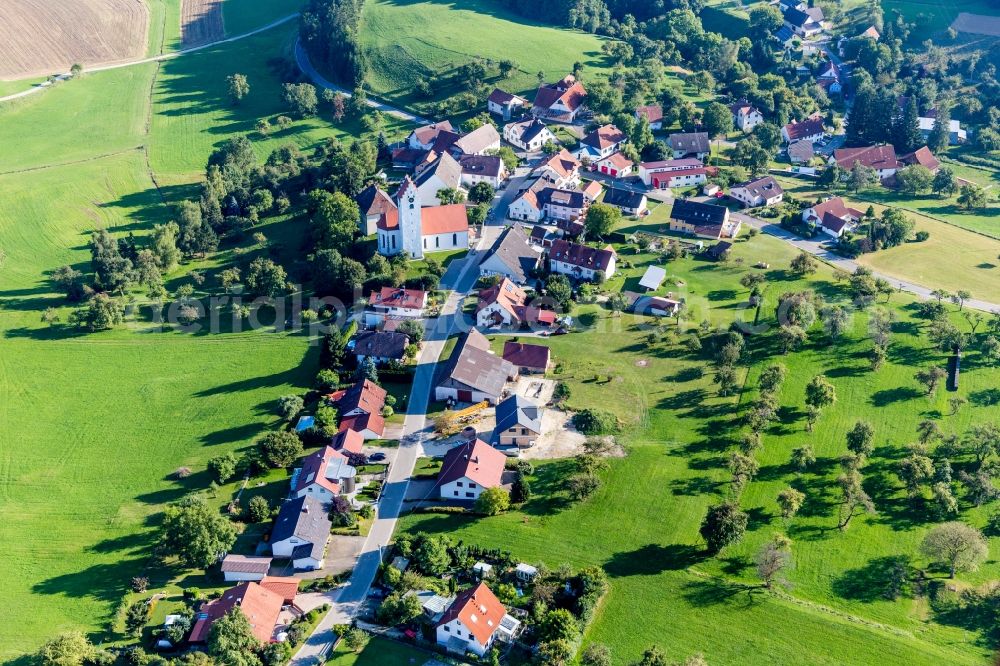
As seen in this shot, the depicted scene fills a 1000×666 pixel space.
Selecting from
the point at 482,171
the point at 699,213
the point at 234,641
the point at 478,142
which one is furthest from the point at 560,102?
the point at 234,641

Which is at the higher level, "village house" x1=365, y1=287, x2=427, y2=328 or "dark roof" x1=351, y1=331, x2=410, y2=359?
"village house" x1=365, y1=287, x2=427, y2=328

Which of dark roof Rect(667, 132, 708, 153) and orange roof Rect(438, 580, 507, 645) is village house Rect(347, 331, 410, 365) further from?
dark roof Rect(667, 132, 708, 153)

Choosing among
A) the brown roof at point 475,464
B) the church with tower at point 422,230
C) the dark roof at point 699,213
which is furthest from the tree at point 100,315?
the dark roof at point 699,213

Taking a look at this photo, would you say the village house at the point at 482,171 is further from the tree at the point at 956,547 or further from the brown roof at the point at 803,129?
the tree at the point at 956,547

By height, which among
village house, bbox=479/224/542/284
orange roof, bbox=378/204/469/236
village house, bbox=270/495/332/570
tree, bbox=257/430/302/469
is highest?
orange roof, bbox=378/204/469/236

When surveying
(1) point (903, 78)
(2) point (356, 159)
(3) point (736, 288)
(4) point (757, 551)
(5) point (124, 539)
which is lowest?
(5) point (124, 539)

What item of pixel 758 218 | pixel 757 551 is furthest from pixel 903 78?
pixel 757 551

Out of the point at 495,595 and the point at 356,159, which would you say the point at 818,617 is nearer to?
the point at 495,595

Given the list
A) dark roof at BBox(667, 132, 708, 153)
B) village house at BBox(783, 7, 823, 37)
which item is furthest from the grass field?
village house at BBox(783, 7, 823, 37)
